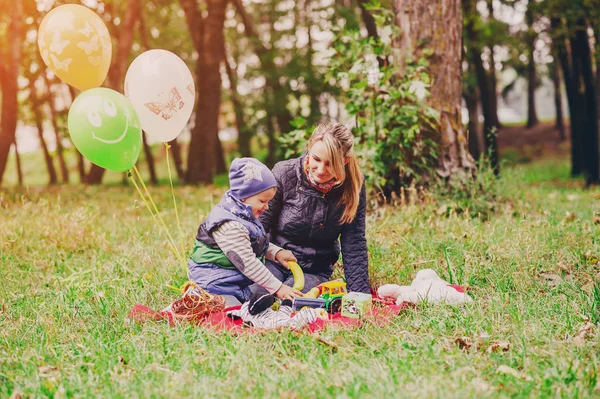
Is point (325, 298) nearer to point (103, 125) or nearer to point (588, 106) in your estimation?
point (103, 125)

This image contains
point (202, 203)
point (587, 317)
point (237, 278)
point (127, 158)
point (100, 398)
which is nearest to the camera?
point (100, 398)

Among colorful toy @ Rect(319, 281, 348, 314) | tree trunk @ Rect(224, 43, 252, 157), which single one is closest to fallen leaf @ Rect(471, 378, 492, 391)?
colorful toy @ Rect(319, 281, 348, 314)

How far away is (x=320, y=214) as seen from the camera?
4.03 meters

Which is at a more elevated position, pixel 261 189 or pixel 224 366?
pixel 261 189

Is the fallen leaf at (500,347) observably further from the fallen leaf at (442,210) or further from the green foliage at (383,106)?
the green foliage at (383,106)

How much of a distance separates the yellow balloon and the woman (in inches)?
64.3

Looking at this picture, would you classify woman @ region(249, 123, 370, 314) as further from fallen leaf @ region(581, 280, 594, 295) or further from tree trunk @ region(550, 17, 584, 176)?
tree trunk @ region(550, 17, 584, 176)

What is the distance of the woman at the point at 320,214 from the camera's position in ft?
12.5

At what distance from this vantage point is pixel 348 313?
349 cm

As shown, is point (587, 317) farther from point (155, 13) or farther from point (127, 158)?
point (155, 13)

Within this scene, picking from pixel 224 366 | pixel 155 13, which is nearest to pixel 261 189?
pixel 224 366

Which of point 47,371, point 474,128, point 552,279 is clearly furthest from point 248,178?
point 474,128

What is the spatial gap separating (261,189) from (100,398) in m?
1.57

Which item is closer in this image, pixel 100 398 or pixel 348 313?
pixel 100 398
